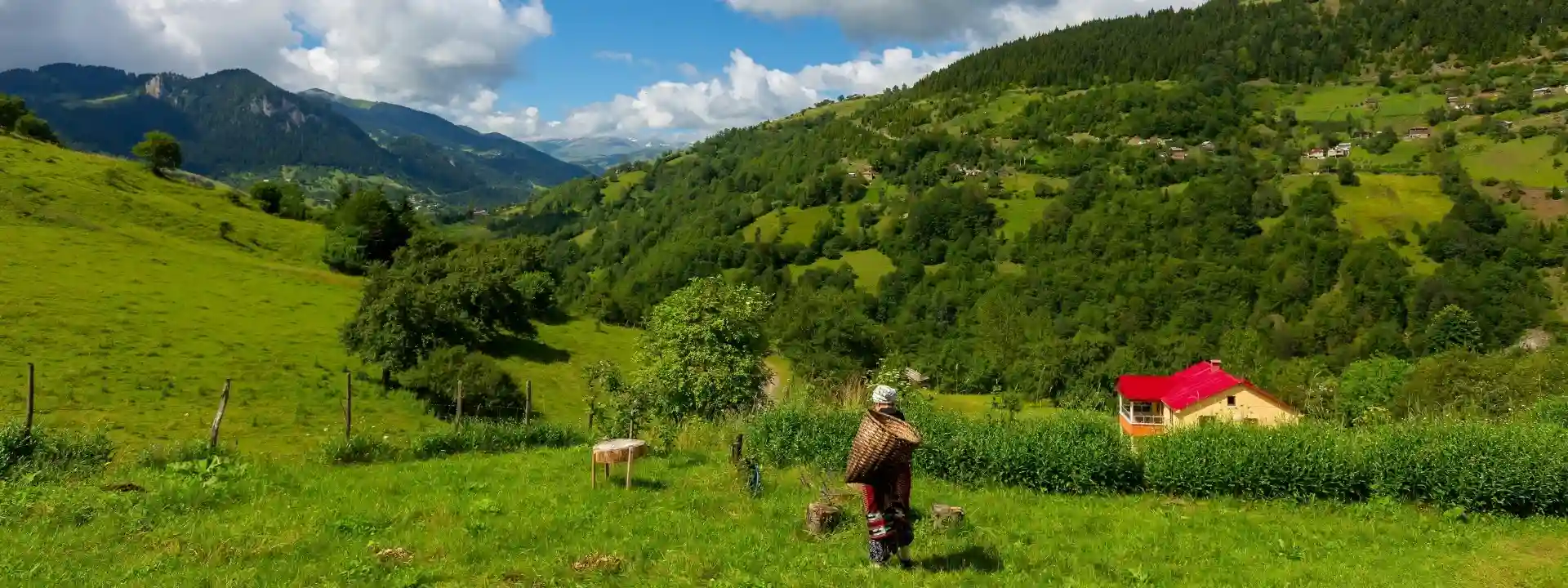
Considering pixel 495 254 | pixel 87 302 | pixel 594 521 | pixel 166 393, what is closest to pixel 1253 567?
pixel 594 521

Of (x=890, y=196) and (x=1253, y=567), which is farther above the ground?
(x=890, y=196)

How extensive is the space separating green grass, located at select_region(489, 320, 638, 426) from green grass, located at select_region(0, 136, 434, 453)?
997cm

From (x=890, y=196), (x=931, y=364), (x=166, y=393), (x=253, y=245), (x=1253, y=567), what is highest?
(x=890, y=196)

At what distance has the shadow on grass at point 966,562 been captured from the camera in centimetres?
956

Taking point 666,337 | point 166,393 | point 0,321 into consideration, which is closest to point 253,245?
point 0,321

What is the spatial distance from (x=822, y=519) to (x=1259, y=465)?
811 centimetres

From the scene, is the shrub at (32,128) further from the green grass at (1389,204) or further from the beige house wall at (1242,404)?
the green grass at (1389,204)

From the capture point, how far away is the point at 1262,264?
13425 centimetres

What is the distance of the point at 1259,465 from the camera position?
13.5 metres

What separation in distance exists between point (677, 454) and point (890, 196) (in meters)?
178

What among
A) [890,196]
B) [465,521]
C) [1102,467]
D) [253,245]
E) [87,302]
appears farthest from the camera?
[890,196]

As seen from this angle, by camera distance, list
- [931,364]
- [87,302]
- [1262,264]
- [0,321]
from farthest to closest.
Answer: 1. [1262,264]
2. [931,364]
3. [87,302]
4. [0,321]

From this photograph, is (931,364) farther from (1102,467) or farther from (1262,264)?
(1102,467)

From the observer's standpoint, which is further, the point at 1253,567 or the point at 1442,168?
the point at 1442,168
